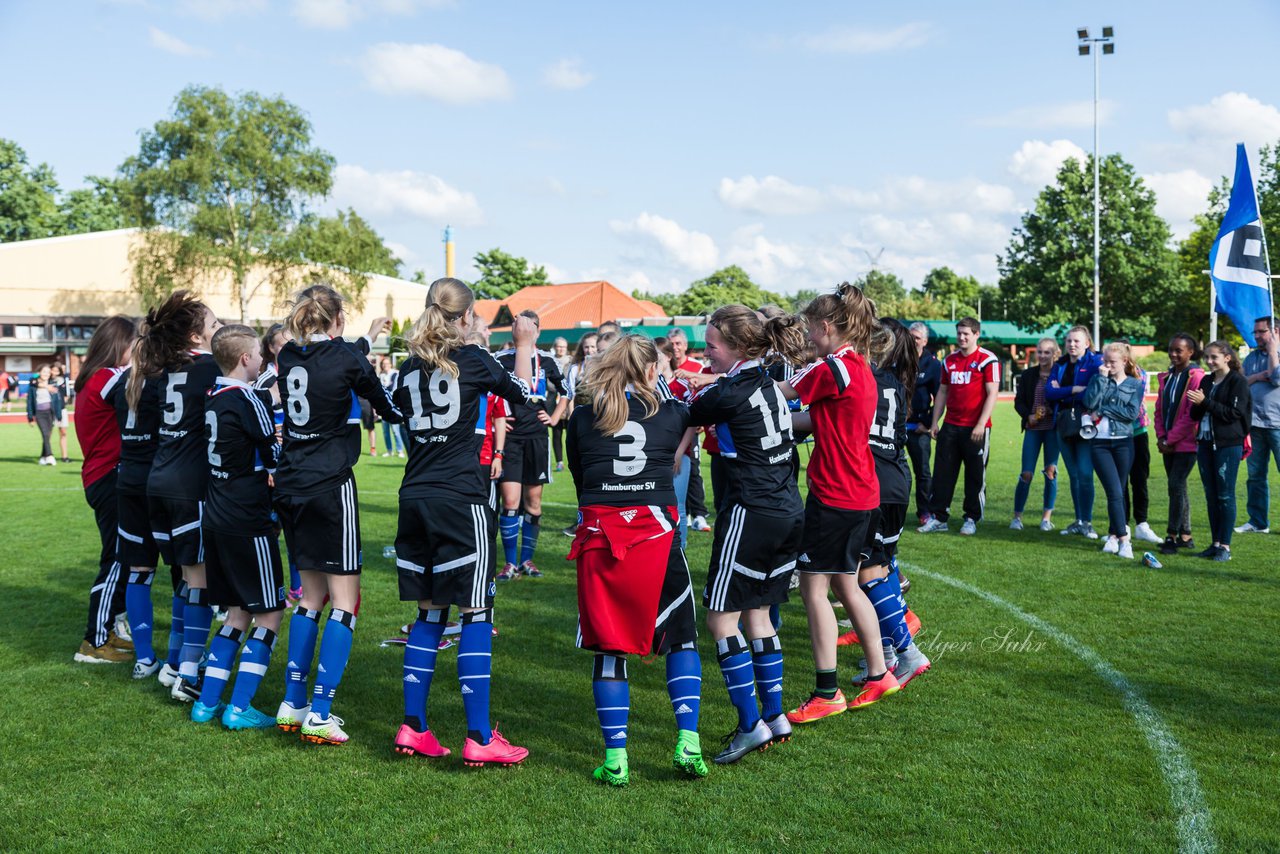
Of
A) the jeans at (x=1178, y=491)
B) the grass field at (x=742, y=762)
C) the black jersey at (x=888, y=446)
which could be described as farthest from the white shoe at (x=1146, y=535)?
the black jersey at (x=888, y=446)

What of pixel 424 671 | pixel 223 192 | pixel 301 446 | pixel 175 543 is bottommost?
pixel 424 671

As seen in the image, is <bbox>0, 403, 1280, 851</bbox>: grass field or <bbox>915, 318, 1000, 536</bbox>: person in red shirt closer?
<bbox>0, 403, 1280, 851</bbox>: grass field

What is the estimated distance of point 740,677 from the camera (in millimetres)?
4363

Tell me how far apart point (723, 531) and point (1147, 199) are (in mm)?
54891

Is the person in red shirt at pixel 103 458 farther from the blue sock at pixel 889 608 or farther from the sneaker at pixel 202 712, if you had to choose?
the blue sock at pixel 889 608

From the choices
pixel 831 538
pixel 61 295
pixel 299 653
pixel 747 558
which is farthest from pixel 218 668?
pixel 61 295

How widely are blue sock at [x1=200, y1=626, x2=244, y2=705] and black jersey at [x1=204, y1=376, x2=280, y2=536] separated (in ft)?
2.00

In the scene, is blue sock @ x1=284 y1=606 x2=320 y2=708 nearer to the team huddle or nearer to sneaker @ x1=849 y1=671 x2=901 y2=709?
the team huddle

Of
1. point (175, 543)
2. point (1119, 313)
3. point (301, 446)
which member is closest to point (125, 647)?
point (175, 543)

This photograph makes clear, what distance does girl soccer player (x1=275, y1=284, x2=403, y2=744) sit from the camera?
4.56m

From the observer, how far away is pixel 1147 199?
50.9 m

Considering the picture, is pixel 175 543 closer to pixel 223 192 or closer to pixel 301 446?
pixel 301 446

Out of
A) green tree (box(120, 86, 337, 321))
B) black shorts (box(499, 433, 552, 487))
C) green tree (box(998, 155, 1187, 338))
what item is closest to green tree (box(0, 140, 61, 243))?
green tree (box(120, 86, 337, 321))

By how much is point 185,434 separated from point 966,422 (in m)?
7.47
